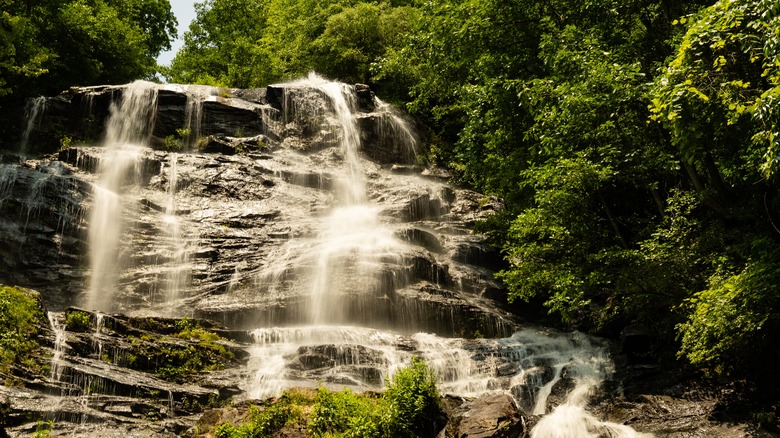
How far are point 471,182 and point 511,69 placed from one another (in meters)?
8.99

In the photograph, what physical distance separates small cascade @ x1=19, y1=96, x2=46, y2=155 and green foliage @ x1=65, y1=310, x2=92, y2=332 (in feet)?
44.9

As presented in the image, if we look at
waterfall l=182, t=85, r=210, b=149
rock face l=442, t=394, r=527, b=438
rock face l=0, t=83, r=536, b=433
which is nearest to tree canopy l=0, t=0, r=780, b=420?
rock face l=0, t=83, r=536, b=433

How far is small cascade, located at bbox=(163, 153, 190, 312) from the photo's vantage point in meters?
18.1

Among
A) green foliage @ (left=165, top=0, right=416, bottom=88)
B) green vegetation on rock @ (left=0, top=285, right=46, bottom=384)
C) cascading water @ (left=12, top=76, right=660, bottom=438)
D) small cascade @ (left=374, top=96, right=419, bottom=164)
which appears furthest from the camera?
green foliage @ (left=165, top=0, right=416, bottom=88)

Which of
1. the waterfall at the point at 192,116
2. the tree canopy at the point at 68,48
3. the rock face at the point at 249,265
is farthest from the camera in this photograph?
the waterfall at the point at 192,116

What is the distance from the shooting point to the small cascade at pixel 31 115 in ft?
80.8

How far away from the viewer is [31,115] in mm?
25172

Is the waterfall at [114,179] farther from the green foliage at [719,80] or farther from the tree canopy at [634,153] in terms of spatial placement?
the green foliage at [719,80]

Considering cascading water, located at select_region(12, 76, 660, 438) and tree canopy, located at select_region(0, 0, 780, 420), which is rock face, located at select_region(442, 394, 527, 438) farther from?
tree canopy, located at select_region(0, 0, 780, 420)

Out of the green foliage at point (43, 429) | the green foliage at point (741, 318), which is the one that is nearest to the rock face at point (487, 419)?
the green foliage at point (741, 318)

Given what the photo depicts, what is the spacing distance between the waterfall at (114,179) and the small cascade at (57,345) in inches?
141

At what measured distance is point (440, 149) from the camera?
2997cm

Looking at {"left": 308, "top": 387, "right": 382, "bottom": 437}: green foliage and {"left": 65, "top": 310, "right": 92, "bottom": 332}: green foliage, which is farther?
{"left": 65, "top": 310, "right": 92, "bottom": 332}: green foliage

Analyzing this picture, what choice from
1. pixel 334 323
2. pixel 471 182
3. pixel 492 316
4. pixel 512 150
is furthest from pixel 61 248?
pixel 471 182
